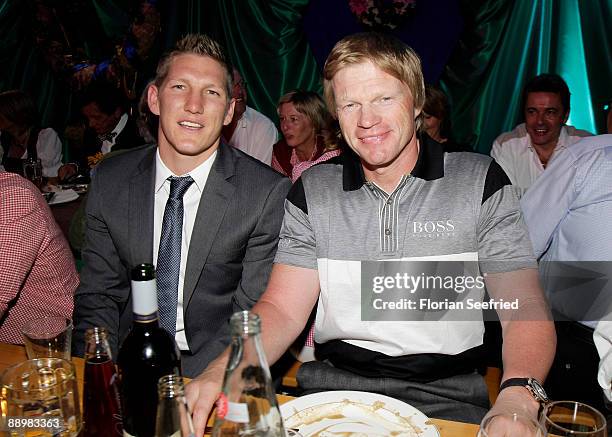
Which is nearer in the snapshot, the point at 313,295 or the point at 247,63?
the point at 313,295

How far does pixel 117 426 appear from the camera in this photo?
3.13 feet

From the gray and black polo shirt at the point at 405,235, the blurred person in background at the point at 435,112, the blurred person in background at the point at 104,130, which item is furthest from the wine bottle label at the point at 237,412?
the blurred person in background at the point at 104,130

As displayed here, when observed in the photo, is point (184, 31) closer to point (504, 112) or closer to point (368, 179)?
point (504, 112)

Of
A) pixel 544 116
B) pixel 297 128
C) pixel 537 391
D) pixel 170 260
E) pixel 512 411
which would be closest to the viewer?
pixel 512 411

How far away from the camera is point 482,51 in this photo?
4.61 meters

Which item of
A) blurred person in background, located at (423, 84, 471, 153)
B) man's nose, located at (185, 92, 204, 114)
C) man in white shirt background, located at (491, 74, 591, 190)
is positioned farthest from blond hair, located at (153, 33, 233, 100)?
man in white shirt background, located at (491, 74, 591, 190)

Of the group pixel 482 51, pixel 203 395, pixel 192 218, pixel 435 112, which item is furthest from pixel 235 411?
pixel 482 51

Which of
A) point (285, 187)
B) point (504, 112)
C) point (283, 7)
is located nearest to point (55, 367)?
point (285, 187)

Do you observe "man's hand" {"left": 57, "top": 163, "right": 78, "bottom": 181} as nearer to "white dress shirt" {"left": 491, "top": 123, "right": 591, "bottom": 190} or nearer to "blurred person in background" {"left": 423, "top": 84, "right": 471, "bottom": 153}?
"blurred person in background" {"left": 423, "top": 84, "right": 471, "bottom": 153}

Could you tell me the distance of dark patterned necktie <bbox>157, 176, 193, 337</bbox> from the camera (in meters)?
1.75

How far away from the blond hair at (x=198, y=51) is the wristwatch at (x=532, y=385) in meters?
1.24

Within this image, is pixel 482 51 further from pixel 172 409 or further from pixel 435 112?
pixel 172 409

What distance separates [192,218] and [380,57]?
2.56 feet

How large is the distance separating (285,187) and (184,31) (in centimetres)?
433
